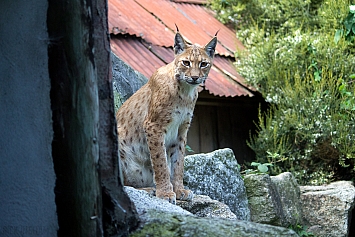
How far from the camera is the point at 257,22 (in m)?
11.7

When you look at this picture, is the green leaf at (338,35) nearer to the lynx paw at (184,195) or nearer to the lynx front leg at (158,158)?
the lynx front leg at (158,158)

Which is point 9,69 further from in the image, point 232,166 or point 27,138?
point 232,166

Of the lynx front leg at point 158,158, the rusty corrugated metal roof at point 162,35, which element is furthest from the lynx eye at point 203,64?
the rusty corrugated metal roof at point 162,35

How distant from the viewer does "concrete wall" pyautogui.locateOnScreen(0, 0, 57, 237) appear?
327 cm

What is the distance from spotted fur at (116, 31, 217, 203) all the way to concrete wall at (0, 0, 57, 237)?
2.35 metres

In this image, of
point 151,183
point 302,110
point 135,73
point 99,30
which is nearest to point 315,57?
point 302,110

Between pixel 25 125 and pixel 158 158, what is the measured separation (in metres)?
2.40

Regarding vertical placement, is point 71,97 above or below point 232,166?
above

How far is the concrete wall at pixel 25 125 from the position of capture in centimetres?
327

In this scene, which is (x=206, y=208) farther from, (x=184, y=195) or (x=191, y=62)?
(x=191, y=62)

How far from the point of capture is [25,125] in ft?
10.9

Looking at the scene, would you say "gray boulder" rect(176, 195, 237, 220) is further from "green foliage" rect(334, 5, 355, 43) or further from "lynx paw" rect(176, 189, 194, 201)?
"green foliage" rect(334, 5, 355, 43)

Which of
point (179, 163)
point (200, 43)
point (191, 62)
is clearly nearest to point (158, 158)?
point (179, 163)

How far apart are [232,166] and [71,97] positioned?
389 centimetres
